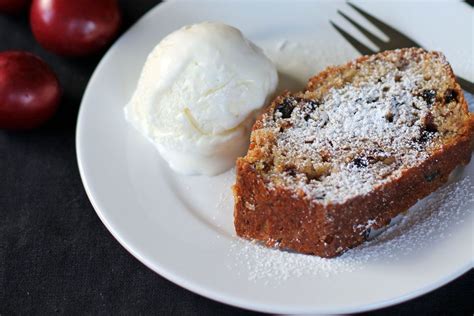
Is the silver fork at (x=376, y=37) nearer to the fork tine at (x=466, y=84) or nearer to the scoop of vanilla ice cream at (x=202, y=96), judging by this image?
the fork tine at (x=466, y=84)

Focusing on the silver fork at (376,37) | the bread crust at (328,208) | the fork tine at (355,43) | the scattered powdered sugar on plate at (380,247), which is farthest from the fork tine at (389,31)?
the scattered powdered sugar on plate at (380,247)

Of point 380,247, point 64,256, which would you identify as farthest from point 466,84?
point 64,256

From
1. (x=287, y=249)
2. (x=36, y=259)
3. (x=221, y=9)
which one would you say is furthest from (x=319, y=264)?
(x=221, y=9)

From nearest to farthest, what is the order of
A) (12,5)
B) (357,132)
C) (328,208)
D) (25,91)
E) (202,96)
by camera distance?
(328,208), (357,132), (202,96), (25,91), (12,5)

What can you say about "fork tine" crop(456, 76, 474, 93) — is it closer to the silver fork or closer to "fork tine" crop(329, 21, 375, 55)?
the silver fork

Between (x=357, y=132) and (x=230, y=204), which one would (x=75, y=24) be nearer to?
(x=230, y=204)
